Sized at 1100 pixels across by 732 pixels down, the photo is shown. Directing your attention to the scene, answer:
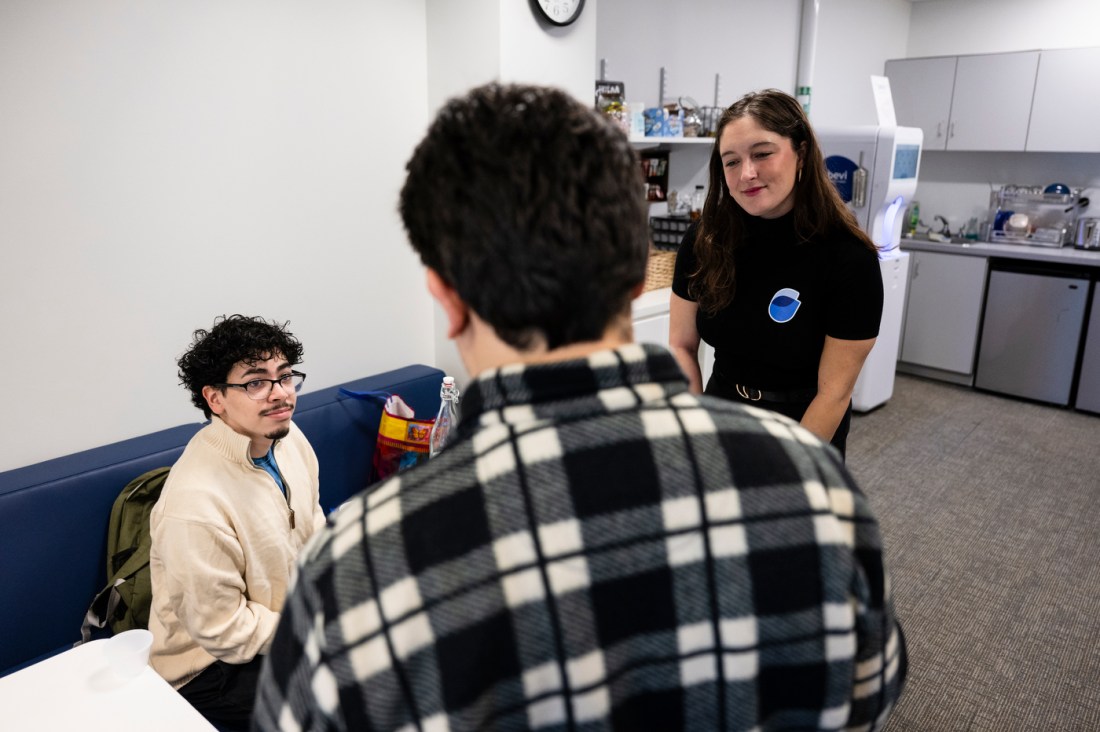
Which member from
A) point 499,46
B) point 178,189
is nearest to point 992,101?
point 499,46

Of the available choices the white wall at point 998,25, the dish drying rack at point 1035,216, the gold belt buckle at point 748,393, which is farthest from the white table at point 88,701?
the white wall at point 998,25

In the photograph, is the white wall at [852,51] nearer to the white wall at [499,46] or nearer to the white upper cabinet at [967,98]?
the white upper cabinet at [967,98]

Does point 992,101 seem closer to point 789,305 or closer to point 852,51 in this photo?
point 852,51

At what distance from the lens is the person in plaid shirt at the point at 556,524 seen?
22.1 inches

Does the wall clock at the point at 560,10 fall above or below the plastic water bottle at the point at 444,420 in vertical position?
above

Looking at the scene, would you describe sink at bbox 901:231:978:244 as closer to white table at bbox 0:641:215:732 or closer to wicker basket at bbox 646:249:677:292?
wicker basket at bbox 646:249:677:292

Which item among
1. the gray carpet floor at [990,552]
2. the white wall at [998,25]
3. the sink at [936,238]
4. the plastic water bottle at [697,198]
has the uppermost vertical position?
the white wall at [998,25]

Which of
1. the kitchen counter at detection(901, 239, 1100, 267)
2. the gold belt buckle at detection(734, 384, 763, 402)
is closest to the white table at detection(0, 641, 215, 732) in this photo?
the gold belt buckle at detection(734, 384, 763, 402)

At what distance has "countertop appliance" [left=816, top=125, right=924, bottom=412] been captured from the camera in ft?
13.1

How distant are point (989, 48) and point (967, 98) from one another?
2.04 feet

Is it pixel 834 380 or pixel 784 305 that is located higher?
pixel 784 305

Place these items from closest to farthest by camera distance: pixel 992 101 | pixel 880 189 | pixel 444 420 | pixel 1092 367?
pixel 444 420
pixel 880 189
pixel 1092 367
pixel 992 101

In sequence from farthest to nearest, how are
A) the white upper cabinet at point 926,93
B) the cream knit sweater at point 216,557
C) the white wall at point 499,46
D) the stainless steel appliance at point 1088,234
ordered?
the white upper cabinet at point 926,93
the stainless steel appliance at point 1088,234
the white wall at point 499,46
the cream knit sweater at point 216,557

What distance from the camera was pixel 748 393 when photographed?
181 centimetres
